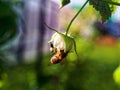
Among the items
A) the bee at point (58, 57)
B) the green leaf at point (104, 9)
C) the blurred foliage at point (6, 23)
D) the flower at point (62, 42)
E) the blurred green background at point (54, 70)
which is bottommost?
the blurred green background at point (54, 70)

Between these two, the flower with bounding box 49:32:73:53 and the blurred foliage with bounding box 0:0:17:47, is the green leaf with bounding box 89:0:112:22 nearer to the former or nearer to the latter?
the flower with bounding box 49:32:73:53

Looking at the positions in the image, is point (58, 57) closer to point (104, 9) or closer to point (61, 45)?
point (61, 45)

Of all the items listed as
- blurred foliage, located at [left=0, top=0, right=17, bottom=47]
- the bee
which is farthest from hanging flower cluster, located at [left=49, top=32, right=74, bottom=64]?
blurred foliage, located at [left=0, top=0, right=17, bottom=47]

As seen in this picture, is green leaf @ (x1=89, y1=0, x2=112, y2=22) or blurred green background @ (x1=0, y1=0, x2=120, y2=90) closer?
green leaf @ (x1=89, y1=0, x2=112, y2=22)

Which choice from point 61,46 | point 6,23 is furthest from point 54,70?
point 61,46

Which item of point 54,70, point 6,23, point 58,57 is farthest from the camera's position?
point 54,70

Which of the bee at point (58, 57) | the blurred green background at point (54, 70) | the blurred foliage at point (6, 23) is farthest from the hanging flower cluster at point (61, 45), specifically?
the blurred foliage at point (6, 23)

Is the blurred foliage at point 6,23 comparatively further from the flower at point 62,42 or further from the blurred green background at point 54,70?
the flower at point 62,42

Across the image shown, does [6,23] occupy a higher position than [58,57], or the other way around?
[58,57]

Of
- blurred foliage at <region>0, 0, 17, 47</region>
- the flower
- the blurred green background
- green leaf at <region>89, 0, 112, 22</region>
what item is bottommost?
the blurred green background

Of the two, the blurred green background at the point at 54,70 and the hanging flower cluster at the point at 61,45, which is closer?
the hanging flower cluster at the point at 61,45

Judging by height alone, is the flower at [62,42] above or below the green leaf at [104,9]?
below
